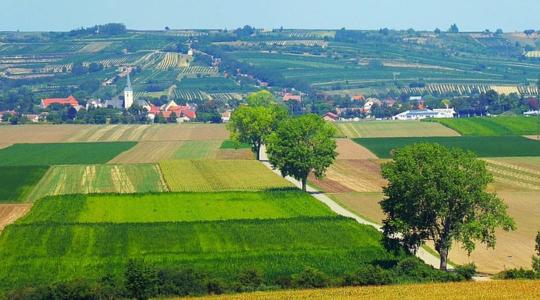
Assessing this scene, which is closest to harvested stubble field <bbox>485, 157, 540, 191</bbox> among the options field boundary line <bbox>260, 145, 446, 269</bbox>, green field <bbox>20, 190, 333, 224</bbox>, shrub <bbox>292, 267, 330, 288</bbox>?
field boundary line <bbox>260, 145, 446, 269</bbox>

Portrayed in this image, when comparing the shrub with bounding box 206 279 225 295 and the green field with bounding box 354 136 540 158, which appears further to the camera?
the green field with bounding box 354 136 540 158

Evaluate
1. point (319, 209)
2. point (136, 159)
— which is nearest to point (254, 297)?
point (319, 209)

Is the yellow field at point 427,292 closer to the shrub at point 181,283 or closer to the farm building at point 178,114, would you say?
the shrub at point 181,283

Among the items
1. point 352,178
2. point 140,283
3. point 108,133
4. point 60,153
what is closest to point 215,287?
point 140,283

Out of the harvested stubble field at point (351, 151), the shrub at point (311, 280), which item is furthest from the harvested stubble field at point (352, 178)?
the shrub at point (311, 280)

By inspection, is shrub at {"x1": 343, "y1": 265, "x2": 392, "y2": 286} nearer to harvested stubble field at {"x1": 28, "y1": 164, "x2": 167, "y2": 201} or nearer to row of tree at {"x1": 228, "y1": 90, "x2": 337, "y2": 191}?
row of tree at {"x1": 228, "y1": 90, "x2": 337, "y2": 191}

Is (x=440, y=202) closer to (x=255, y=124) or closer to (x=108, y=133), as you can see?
(x=255, y=124)
